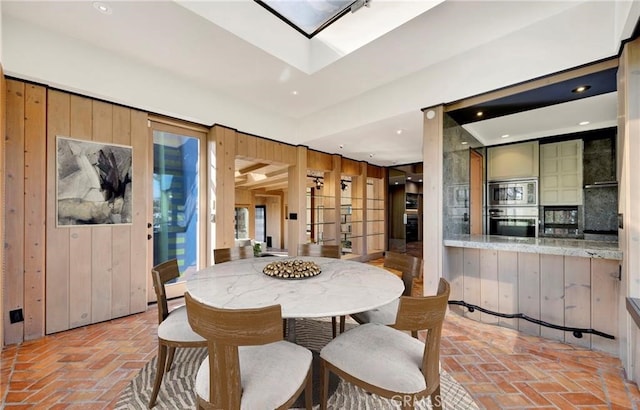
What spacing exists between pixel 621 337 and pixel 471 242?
123cm

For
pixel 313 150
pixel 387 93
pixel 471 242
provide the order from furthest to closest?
pixel 313 150, pixel 387 93, pixel 471 242

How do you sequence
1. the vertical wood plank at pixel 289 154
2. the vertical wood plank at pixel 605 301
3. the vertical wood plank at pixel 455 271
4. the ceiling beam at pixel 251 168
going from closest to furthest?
the vertical wood plank at pixel 605 301
the vertical wood plank at pixel 455 271
the vertical wood plank at pixel 289 154
the ceiling beam at pixel 251 168

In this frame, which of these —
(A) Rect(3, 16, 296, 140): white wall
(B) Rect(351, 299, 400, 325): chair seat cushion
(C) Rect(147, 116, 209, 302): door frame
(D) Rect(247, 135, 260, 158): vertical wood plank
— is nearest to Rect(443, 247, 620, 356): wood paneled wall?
(B) Rect(351, 299, 400, 325): chair seat cushion

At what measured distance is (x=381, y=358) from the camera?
1.30 m

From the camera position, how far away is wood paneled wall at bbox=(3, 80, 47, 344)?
2.32 m

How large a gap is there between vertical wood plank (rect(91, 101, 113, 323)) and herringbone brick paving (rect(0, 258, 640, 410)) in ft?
0.72

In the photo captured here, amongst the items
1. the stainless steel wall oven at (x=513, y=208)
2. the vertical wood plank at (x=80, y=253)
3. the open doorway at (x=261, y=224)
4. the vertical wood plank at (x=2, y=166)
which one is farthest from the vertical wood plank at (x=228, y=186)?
the open doorway at (x=261, y=224)

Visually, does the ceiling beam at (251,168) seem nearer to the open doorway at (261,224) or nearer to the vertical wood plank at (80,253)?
the vertical wood plank at (80,253)

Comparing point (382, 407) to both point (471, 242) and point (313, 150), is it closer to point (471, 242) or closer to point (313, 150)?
point (471, 242)

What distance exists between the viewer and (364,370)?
1.26 meters

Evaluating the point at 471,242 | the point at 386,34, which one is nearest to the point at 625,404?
the point at 471,242

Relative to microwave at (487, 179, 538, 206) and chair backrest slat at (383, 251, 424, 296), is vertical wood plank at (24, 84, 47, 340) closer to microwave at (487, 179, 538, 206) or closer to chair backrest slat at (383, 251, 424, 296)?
chair backrest slat at (383, 251, 424, 296)

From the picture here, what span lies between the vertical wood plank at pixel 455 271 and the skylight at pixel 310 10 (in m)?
2.68

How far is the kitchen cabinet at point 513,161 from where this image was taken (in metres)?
4.14
